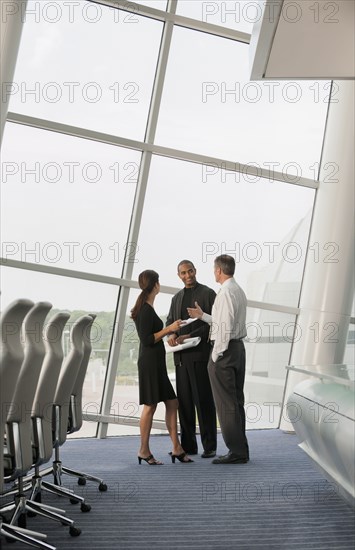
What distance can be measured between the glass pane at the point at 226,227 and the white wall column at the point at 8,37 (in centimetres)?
190

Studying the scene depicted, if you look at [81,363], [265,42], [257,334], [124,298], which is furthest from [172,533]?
[257,334]

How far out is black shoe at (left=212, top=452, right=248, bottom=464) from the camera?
21.7ft

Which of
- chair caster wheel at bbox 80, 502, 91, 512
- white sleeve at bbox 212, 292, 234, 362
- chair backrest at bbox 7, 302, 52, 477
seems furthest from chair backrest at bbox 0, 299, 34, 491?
white sleeve at bbox 212, 292, 234, 362

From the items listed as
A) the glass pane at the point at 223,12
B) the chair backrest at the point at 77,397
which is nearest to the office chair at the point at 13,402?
the chair backrest at the point at 77,397

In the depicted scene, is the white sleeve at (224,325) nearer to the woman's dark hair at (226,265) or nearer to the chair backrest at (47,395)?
the woman's dark hair at (226,265)

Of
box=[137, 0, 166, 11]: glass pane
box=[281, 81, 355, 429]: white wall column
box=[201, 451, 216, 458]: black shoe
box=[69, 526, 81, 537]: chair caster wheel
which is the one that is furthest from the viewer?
box=[281, 81, 355, 429]: white wall column

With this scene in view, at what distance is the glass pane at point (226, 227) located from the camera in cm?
859

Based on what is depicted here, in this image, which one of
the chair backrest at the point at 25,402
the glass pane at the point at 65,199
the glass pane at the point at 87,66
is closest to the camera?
the chair backrest at the point at 25,402

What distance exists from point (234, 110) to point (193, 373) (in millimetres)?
3412

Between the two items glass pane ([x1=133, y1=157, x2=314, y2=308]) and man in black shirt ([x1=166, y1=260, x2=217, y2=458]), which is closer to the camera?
man in black shirt ([x1=166, y1=260, x2=217, y2=458])

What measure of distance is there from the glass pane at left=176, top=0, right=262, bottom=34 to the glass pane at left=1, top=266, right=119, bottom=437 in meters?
3.11

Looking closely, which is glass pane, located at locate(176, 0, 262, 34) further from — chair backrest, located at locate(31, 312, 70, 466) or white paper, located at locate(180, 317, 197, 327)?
chair backrest, located at locate(31, 312, 70, 466)

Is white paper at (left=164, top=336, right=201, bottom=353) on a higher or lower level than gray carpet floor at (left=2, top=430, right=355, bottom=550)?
higher

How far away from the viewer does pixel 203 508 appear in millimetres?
4953
